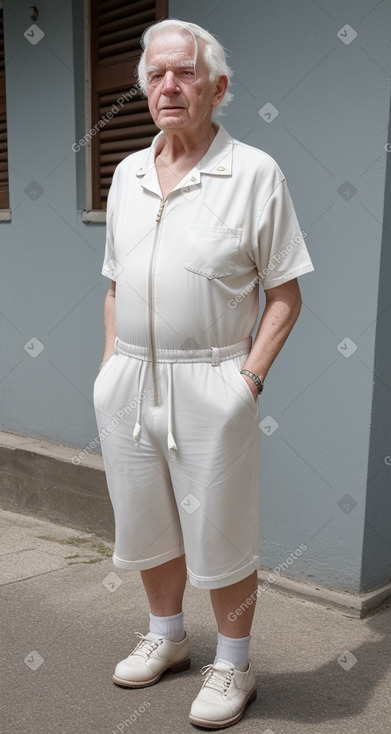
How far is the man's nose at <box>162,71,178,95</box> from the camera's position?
2445 millimetres

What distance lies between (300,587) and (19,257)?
2.80 meters

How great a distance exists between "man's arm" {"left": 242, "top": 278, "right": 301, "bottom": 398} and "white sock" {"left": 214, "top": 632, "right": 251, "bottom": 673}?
2.73 ft

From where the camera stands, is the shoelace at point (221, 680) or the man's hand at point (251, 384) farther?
the shoelace at point (221, 680)

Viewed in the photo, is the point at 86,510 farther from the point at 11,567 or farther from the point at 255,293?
the point at 255,293

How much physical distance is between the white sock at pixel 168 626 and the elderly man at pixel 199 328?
27 cm

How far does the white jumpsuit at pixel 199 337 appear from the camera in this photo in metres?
2.50

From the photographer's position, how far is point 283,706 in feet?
9.23

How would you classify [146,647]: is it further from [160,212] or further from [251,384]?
[160,212]

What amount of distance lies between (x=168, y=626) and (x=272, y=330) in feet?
3.84

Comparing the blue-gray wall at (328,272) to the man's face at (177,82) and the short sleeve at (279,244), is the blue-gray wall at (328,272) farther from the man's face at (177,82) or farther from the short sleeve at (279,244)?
the man's face at (177,82)

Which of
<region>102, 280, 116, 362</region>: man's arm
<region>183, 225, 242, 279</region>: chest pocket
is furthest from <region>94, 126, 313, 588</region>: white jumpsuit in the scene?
<region>102, 280, 116, 362</region>: man's arm

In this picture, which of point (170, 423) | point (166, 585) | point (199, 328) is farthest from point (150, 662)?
point (199, 328)

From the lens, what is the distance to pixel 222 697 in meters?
2.70

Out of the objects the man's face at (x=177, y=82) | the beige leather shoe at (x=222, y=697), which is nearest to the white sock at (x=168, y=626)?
the beige leather shoe at (x=222, y=697)
